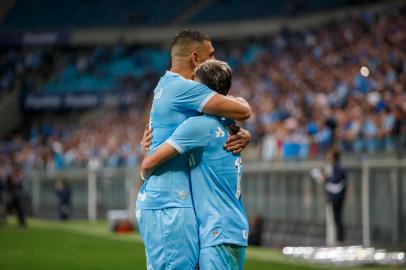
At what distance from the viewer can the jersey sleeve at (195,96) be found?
5664mm

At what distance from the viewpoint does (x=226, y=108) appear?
5.68 m

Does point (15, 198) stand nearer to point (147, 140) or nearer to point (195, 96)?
point (147, 140)

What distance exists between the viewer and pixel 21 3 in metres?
48.6

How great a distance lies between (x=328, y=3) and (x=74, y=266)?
1061 inches

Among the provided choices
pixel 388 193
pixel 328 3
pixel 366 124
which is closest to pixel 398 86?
pixel 366 124

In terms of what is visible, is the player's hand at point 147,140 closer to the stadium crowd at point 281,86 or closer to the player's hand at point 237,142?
the player's hand at point 237,142

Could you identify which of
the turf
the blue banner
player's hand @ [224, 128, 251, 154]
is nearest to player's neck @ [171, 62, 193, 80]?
player's hand @ [224, 128, 251, 154]

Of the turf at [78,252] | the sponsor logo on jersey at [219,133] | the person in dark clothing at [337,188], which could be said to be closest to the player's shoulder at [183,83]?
the sponsor logo on jersey at [219,133]

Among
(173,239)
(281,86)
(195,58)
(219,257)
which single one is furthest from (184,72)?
(281,86)

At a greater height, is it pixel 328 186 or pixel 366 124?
pixel 366 124

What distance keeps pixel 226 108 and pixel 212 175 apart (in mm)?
436

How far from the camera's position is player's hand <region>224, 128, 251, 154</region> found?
5.75 m

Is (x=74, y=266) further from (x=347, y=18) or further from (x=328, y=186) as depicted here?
(x=347, y=18)

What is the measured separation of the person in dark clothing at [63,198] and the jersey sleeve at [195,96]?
2568cm
